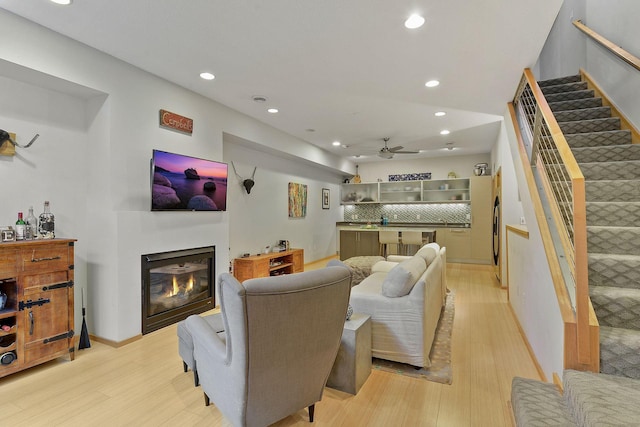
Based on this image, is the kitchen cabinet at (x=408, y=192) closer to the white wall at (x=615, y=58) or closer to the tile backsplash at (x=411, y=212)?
the tile backsplash at (x=411, y=212)

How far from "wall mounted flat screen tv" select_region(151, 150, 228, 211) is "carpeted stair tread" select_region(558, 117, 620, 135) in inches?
166

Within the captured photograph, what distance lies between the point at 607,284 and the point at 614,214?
2.45 feet

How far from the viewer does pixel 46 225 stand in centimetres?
268

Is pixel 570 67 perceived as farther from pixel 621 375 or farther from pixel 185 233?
pixel 185 233

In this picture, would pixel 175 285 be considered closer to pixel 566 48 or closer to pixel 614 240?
pixel 614 240

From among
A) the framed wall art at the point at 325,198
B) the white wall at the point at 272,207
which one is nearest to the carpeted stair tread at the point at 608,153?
the white wall at the point at 272,207

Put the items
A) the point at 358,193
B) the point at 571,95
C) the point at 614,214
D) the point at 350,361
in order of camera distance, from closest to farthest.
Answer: the point at 350,361
the point at 614,214
the point at 571,95
the point at 358,193

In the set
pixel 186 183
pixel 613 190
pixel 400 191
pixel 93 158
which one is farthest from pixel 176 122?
pixel 400 191

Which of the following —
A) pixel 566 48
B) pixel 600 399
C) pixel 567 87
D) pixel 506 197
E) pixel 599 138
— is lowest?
pixel 600 399

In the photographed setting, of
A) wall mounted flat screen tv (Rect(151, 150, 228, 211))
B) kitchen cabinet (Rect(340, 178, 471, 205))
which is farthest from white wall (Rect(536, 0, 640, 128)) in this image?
wall mounted flat screen tv (Rect(151, 150, 228, 211))

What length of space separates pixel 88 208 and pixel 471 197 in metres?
7.42

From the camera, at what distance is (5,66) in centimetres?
242

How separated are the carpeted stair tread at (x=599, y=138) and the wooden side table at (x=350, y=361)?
2.97 meters

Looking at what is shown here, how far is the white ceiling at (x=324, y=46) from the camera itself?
7.54 feet
